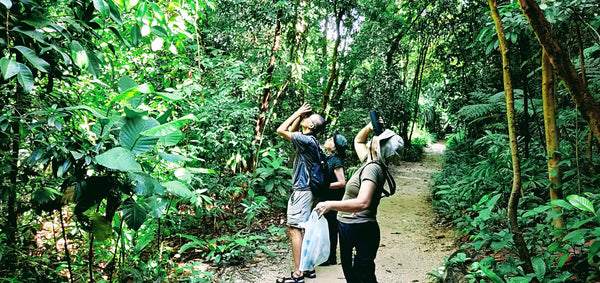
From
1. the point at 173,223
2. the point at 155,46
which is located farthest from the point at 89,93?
the point at 173,223

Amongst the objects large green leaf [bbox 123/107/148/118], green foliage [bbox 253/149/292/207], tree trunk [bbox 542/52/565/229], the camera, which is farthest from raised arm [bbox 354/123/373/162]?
green foliage [bbox 253/149/292/207]

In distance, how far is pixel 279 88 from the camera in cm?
647

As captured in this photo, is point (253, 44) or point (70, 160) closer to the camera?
point (70, 160)

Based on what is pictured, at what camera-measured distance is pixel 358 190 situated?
283 cm

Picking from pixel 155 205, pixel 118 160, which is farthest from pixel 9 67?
pixel 155 205

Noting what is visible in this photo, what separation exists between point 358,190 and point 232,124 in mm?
3029

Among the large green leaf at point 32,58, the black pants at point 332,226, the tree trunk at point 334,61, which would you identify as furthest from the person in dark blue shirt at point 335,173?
the tree trunk at point 334,61

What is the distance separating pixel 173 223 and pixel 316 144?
7.42 ft

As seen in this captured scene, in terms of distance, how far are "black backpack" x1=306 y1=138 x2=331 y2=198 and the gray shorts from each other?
4.0 inches

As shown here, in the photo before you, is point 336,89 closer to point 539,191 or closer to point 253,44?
point 253,44

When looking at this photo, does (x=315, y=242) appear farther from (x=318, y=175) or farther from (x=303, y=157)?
(x=303, y=157)

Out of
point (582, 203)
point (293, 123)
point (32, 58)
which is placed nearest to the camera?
point (32, 58)

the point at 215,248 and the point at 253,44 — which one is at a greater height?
the point at 253,44

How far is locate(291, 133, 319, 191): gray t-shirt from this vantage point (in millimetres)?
3834
